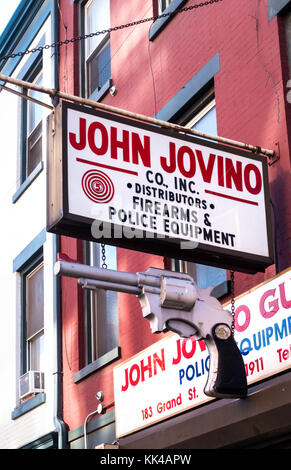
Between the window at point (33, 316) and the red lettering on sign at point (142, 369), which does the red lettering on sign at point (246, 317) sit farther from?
the window at point (33, 316)

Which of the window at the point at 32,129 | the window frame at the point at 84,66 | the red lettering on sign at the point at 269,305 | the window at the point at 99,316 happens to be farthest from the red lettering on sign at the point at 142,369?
the window at the point at 32,129

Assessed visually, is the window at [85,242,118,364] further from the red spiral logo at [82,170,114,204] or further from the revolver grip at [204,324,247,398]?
the red spiral logo at [82,170,114,204]

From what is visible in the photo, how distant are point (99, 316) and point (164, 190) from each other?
15.5 ft

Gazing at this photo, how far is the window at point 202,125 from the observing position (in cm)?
937

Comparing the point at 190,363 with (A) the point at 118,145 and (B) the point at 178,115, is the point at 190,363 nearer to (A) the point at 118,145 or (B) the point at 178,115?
(A) the point at 118,145

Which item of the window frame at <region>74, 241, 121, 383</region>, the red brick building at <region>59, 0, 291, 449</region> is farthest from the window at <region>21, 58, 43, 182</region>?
the window frame at <region>74, 241, 121, 383</region>

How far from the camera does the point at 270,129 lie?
8.43m

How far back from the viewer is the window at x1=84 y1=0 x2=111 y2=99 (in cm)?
1277

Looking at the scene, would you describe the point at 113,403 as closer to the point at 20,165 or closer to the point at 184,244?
the point at 184,244

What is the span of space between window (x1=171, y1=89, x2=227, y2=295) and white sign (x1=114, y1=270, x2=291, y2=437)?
0.81 meters

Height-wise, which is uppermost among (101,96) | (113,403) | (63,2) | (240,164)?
(63,2)

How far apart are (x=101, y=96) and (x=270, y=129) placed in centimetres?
428

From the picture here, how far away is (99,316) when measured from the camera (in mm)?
11812

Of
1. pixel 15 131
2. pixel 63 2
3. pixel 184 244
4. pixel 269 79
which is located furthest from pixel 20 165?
pixel 184 244
